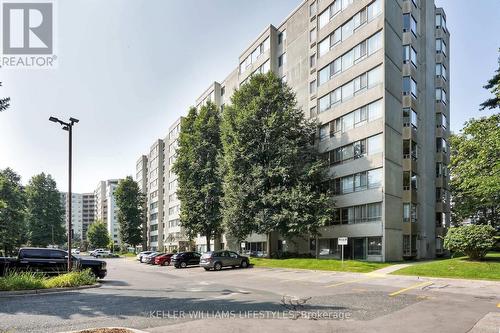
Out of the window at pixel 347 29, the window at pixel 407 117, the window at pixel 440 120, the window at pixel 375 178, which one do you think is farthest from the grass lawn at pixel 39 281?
the window at pixel 440 120

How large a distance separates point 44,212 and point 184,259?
2158 inches

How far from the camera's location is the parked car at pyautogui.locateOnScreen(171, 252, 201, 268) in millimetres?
36200

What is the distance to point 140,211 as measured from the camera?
3514 inches

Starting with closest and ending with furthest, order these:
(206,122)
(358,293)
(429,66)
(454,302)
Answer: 1. (454,302)
2. (358,293)
3. (429,66)
4. (206,122)

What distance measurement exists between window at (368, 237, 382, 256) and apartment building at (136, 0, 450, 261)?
84mm

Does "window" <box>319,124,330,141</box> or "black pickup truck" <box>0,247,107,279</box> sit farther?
"window" <box>319,124,330,141</box>

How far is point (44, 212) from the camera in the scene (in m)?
78.3

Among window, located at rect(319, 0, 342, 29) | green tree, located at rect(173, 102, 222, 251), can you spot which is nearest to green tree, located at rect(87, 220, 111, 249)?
green tree, located at rect(173, 102, 222, 251)

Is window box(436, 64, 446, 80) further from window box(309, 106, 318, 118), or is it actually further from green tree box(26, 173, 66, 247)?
green tree box(26, 173, 66, 247)

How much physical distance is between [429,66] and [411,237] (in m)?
19.1

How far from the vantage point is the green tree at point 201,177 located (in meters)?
44.3

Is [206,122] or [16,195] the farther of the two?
[16,195]

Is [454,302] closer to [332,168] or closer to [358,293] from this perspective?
[358,293]

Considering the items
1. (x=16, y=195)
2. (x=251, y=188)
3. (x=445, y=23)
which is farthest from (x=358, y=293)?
(x=16, y=195)
